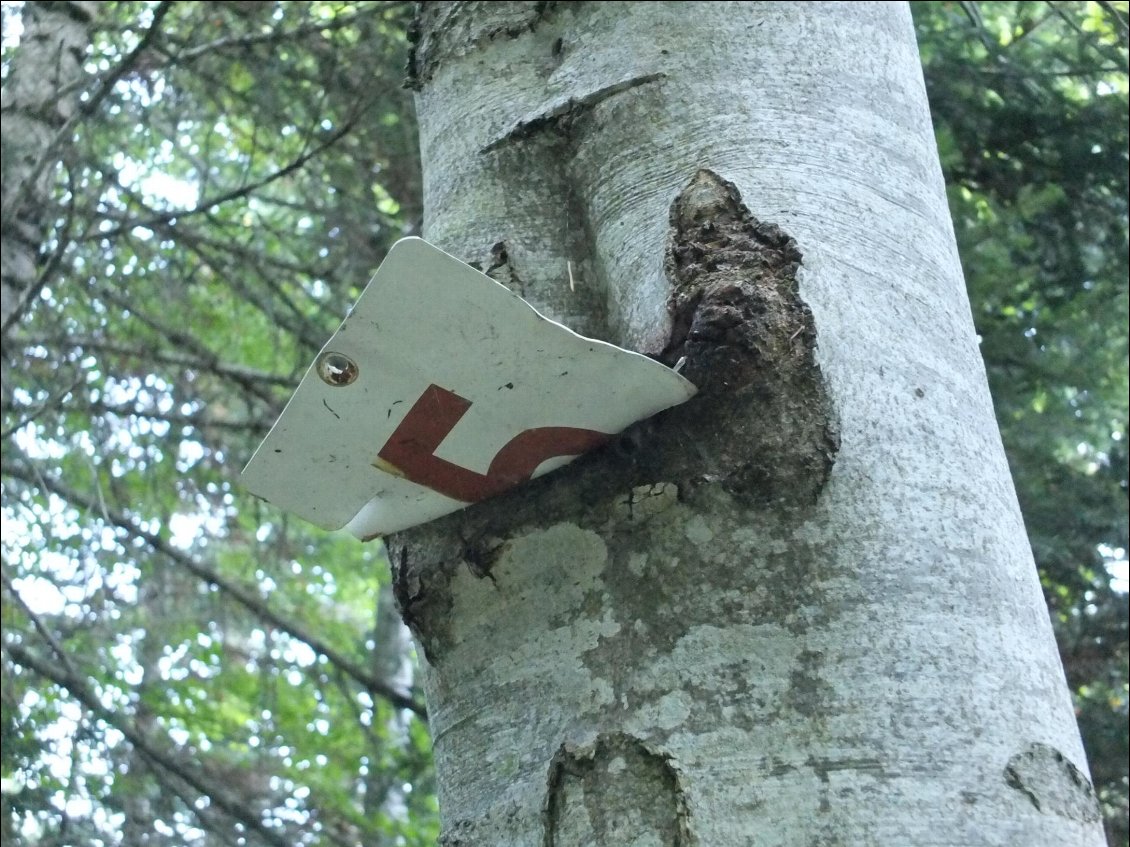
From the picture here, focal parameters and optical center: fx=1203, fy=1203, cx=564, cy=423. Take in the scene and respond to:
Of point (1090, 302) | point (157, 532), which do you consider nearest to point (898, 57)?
point (1090, 302)

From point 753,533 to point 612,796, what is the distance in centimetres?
26

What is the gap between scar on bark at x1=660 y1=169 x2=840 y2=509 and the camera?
1092 millimetres

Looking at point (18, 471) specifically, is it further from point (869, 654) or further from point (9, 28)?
point (869, 654)

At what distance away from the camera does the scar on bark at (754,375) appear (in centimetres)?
109

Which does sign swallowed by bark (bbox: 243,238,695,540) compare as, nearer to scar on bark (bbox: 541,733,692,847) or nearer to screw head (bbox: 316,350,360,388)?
screw head (bbox: 316,350,360,388)

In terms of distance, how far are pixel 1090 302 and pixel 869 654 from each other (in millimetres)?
3607

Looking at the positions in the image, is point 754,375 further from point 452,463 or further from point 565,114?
point 565,114

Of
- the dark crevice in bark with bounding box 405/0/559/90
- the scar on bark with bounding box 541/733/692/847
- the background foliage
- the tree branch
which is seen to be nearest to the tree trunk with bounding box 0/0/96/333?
the background foliage

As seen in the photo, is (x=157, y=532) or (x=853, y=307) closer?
(x=853, y=307)

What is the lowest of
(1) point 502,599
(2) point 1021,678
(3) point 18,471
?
(2) point 1021,678

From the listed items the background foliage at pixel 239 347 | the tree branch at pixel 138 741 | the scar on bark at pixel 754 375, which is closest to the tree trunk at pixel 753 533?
the scar on bark at pixel 754 375

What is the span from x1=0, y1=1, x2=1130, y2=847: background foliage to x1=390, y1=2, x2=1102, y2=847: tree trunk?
7.12 ft

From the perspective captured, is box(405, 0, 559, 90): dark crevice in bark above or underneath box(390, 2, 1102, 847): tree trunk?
above

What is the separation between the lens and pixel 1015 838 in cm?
94
